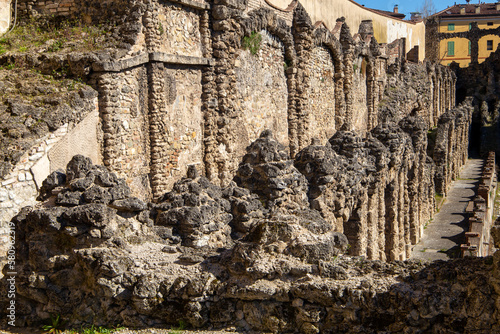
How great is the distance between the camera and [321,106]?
17156mm

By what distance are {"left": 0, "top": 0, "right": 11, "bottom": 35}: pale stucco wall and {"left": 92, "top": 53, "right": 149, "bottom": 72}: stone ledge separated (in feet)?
7.84

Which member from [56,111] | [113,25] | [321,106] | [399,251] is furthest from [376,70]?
[56,111]

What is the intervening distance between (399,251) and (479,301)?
1138cm

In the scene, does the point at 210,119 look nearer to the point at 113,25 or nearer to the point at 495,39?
the point at 113,25

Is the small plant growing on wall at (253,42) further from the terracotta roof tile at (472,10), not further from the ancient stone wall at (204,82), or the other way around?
the terracotta roof tile at (472,10)

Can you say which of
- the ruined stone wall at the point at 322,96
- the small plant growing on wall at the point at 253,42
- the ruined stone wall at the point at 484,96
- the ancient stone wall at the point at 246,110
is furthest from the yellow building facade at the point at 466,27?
the small plant growing on wall at the point at 253,42

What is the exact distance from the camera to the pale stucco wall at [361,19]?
2066 centimetres

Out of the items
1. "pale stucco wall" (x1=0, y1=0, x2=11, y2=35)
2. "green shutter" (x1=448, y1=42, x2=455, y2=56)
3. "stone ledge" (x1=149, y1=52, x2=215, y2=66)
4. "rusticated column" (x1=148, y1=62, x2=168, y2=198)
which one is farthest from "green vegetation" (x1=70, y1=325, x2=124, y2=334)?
"green shutter" (x1=448, y1=42, x2=455, y2=56)

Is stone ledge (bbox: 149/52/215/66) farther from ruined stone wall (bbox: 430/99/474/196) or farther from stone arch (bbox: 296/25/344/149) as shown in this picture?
ruined stone wall (bbox: 430/99/474/196)

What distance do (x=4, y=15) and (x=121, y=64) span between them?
8.68 ft

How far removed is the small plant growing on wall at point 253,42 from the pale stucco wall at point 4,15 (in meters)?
4.56

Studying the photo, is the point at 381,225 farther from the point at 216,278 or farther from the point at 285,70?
the point at 216,278

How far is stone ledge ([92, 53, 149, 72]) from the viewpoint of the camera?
8227 mm

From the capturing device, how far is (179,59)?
9672 millimetres
